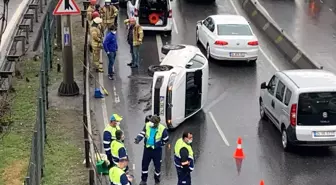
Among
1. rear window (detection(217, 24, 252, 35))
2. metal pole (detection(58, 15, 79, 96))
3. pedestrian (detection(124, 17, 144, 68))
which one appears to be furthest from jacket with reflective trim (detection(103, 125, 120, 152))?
rear window (detection(217, 24, 252, 35))

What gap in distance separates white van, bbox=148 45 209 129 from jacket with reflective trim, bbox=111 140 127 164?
13.5 ft

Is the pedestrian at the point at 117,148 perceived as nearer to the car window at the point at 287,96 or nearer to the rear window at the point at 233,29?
the car window at the point at 287,96

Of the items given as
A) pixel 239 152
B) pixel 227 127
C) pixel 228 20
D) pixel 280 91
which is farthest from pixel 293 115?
pixel 228 20

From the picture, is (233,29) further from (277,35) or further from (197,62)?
(197,62)

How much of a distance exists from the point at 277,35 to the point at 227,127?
9385 millimetres

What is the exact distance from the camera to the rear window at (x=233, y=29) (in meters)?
25.4

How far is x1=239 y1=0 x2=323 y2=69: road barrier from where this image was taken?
24.9 m

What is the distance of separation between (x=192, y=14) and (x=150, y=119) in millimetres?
17349

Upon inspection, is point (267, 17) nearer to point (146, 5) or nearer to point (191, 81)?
point (146, 5)

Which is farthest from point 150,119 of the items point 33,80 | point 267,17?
point 267,17

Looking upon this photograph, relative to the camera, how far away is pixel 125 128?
1936 cm

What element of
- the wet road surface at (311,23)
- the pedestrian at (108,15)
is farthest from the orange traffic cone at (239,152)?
the pedestrian at (108,15)

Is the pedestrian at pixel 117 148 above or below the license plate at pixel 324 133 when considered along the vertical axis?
above

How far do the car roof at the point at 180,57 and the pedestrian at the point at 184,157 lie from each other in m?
4.93
